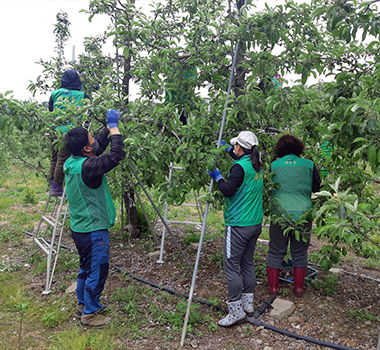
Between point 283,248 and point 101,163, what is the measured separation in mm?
2276

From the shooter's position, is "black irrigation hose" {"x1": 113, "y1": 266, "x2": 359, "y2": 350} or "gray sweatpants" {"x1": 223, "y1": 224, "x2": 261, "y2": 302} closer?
"black irrigation hose" {"x1": 113, "y1": 266, "x2": 359, "y2": 350}

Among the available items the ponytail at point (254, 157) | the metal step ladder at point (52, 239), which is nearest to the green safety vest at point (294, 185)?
the ponytail at point (254, 157)

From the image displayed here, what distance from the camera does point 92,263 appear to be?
11.2ft

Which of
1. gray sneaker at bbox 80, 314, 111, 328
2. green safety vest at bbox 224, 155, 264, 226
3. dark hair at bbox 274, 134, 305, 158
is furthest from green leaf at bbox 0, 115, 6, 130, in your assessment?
dark hair at bbox 274, 134, 305, 158

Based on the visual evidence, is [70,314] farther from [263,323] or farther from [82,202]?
[263,323]

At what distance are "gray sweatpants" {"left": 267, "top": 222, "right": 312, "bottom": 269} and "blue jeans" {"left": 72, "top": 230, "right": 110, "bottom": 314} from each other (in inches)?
75.0

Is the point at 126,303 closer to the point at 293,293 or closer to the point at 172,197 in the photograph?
the point at 172,197

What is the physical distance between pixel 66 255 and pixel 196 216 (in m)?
3.81

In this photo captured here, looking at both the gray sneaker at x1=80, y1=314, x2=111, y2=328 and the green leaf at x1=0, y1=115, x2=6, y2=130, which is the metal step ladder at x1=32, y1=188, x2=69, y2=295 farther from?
the green leaf at x1=0, y1=115, x2=6, y2=130

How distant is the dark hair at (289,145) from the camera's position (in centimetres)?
391

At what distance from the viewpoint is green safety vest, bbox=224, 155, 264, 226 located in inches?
135

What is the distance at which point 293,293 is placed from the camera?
13.5 ft

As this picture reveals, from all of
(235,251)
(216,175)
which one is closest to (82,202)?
(216,175)

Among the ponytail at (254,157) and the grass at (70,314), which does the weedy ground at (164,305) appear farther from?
the ponytail at (254,157)
